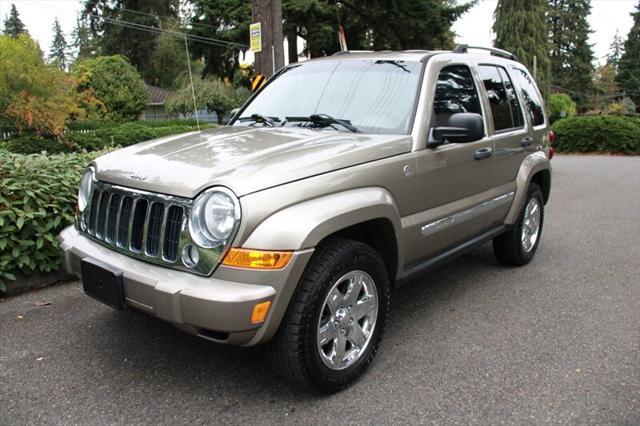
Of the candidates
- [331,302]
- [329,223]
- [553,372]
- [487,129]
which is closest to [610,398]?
[553,372]

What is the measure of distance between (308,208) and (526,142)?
2.87 meters

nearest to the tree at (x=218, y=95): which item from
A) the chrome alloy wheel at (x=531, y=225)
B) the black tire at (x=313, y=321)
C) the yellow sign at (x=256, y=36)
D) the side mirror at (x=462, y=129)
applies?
the yellow sign at (x=256, y=36)

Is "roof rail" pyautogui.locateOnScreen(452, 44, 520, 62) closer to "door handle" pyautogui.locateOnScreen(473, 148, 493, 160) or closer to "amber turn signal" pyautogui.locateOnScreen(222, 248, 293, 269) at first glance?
"door handle" pyautogui.locateOnScreen(473, 148, 493, 160)

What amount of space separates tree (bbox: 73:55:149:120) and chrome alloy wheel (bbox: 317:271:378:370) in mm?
32693

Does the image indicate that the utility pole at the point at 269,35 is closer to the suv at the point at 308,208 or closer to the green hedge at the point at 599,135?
the suv at the point at 308,208

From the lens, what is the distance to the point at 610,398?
2.95 metres

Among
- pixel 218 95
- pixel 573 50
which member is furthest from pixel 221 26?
pixel 573 50

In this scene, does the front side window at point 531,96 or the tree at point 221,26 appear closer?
the front side window at point 531,96

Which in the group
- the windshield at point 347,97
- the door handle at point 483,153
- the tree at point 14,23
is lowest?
the door handle at point 483,153

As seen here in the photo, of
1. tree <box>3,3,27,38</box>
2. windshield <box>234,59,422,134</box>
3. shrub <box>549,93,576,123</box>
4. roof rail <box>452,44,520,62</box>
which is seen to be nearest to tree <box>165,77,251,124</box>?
shrub <box>549,93,576,123</box>

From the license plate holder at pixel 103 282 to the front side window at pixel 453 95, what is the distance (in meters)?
2.17

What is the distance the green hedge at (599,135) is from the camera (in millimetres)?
17406

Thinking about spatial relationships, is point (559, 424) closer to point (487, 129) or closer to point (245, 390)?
point (245, 390)

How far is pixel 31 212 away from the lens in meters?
4.39
